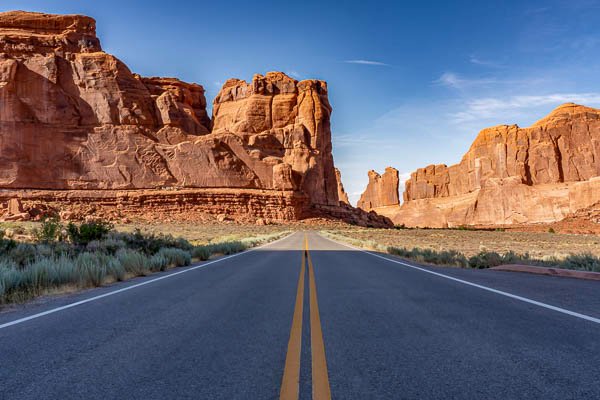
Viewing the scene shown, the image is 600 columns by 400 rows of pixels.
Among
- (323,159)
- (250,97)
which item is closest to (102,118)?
(250,97)

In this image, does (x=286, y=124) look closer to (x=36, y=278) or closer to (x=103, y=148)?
(x=103, y=148)

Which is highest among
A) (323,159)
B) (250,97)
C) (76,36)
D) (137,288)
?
(76,36)

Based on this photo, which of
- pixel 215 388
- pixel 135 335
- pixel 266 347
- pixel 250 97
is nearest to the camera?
pixel 215 388

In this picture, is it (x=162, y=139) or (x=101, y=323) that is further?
(x=162, y=139)

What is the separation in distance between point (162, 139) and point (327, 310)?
83.7 meters

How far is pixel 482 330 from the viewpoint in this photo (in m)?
4.75

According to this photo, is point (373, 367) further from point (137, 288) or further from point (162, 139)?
point (162, 139)

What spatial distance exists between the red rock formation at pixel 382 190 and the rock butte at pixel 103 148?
9407 cm

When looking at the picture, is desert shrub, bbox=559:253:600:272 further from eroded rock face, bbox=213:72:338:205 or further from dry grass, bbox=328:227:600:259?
eroded rock face, bbox=213:72:338:205

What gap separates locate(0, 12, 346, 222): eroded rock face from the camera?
71875 millimetres

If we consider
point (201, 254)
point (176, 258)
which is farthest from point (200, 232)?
point (176, 258)

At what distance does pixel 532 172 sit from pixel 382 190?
240 feet

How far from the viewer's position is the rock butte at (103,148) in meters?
70.9

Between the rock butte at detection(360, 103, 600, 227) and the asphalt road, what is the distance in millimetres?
117388
